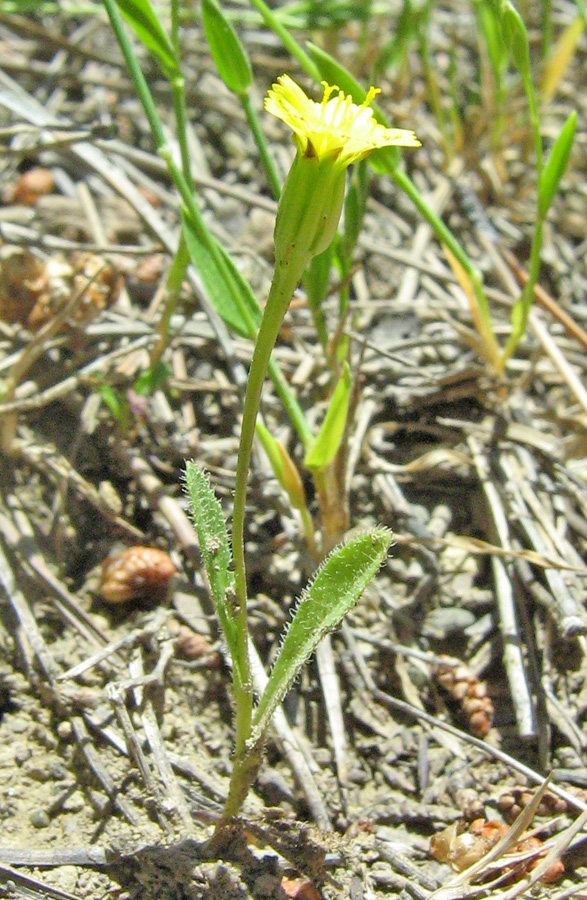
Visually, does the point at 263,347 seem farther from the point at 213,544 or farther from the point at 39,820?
the point at 39,820

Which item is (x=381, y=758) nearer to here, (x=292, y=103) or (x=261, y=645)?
(x=261, y=645)

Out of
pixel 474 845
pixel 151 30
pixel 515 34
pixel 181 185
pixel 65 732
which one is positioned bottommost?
pixel 474 845

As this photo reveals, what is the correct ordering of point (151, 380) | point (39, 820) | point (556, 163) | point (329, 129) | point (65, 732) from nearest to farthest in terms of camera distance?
point (329, 129) → point (39, 820) → point (65, 732) → point (556, 163) → point (151, 380)

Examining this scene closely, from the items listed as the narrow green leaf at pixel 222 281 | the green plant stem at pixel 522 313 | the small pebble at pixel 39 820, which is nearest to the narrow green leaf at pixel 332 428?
the narrow green leaf at pixel 222 281

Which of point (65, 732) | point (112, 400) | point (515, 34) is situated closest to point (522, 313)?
point (515, 34)

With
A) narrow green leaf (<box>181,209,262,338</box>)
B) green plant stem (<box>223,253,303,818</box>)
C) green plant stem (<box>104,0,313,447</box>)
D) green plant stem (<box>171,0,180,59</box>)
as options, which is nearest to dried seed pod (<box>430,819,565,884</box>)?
green plant stem (<box>223,253,303,818</box>)

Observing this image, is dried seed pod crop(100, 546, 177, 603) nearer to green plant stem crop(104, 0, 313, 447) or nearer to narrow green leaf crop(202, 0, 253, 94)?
green plant stem crop(104, 0, 313, 447)

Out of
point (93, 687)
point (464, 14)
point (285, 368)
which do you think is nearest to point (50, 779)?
point (93, 687)
